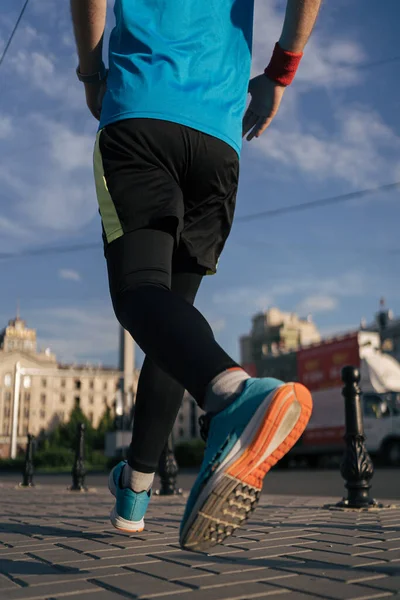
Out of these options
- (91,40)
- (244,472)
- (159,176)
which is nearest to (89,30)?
(91,40)

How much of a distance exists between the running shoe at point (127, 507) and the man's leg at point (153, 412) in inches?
1.4

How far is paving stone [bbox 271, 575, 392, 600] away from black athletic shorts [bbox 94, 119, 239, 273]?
0.98 m

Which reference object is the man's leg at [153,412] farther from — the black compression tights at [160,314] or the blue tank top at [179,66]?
the blue tank top at [179,66]

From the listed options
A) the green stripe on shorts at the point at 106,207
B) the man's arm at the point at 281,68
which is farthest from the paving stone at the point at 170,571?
the man's arm at the point at 281,68

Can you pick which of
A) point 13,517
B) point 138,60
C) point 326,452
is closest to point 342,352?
point 326,452

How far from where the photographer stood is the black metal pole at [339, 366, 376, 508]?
408 centimetres

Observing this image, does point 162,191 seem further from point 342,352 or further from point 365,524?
point 342,352

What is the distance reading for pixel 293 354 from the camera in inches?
970

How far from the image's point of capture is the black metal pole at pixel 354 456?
4.08 meters

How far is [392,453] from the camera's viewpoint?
17.7 m

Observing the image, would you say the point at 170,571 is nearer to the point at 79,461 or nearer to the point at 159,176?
the point at 159,176

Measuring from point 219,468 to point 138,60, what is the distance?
1.21m

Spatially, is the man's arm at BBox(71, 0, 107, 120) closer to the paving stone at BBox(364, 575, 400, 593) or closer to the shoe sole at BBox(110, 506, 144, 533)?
the shoe sole at BBox(110, 506, 144, 533)

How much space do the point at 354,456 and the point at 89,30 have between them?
11.1ft
